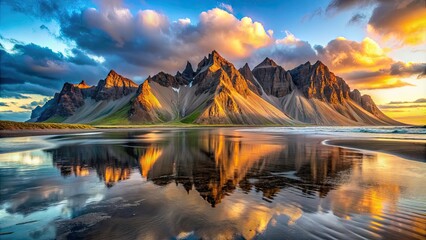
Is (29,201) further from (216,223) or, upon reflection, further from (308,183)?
(308,183)

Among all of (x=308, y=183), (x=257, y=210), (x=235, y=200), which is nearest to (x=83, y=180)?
(x=235, y=200)

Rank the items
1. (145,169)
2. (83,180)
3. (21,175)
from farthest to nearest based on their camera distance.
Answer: (145,169)
(21,175)
(83,180)

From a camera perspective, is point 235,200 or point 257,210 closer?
point 257,210

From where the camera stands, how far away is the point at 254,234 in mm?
7652

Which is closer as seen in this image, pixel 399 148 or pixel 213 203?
pixel 213 203

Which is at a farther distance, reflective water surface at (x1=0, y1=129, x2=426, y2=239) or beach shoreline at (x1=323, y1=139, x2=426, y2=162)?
beach shoreline at (x1=323, y1=139, x2=426, y2=162)

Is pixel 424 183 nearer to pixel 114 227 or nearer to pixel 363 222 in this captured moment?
pixel 363 222

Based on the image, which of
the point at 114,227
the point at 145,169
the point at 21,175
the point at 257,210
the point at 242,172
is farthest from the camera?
the point at 145,169

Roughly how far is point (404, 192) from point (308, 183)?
4565 mm

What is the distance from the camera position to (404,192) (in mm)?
12414

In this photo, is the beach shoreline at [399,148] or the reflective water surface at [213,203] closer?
the reflective water surface at [213,203]

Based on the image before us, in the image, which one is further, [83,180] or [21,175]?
[21,175]

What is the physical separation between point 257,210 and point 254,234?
2.31m

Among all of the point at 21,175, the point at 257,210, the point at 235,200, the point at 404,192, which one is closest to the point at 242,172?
the point at 235,200
